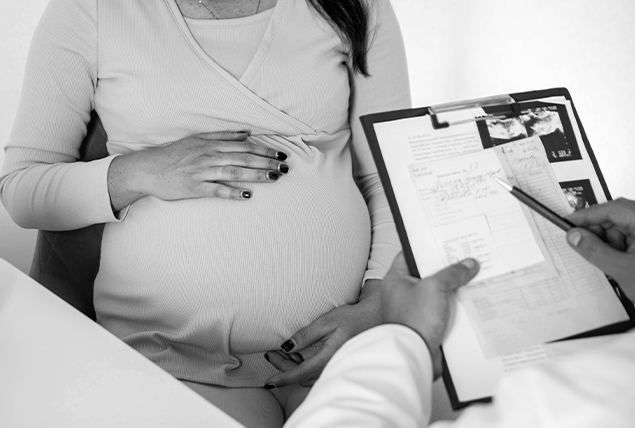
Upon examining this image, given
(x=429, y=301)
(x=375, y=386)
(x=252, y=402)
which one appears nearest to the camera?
(x=375, y=386)

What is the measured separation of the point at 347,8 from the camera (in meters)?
1.09

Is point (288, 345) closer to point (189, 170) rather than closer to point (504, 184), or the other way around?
point (189, 170)

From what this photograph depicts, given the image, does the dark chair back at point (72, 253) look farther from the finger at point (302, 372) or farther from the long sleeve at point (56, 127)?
the finger at point (302, 372)

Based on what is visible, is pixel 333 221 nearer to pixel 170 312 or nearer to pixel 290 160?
pixel 290 160

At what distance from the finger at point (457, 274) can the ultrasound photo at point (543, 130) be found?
0.57ft

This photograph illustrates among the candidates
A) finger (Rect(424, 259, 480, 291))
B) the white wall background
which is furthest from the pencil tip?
the white wall background

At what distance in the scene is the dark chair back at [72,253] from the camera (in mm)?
1101

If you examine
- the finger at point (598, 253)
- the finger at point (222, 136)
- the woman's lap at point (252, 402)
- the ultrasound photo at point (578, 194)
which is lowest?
the woman's lap at point (252, 402)

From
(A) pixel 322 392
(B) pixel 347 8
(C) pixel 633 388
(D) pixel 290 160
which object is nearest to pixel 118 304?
(D) pixel 290 160

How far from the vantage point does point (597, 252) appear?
2.29 feet

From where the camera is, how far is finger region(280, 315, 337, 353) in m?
0.95

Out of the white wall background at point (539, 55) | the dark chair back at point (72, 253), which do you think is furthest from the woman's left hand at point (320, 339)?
the white wall background at point (539, 55)

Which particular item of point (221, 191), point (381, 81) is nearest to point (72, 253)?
point (221, 191)

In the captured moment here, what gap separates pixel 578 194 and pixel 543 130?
0.10 metres
